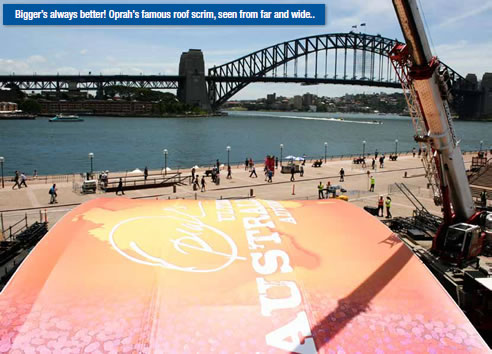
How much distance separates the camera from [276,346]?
7.32 m

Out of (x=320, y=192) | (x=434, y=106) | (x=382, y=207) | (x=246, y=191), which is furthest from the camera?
(x=246, y=191)

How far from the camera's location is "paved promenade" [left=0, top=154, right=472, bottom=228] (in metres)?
23.1

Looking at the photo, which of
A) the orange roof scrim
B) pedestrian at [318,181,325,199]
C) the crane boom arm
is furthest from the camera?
pedestrian at [318,181,325,199]

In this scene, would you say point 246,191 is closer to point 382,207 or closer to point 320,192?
point 320,192

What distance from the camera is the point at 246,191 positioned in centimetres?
2902

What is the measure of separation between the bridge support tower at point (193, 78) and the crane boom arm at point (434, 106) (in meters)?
Result: 185

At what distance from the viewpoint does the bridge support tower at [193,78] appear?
7500 inches

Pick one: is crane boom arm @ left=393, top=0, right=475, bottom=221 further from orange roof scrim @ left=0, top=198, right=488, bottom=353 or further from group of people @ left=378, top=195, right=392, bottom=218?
group of people @ left=378, top=195, right=392, bottom=218
